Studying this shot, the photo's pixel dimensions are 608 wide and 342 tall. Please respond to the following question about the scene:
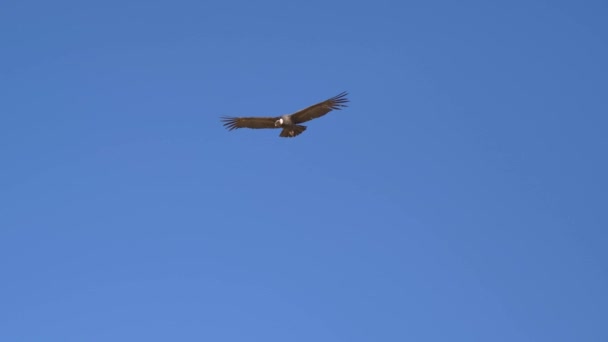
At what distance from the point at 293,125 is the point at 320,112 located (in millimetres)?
1249

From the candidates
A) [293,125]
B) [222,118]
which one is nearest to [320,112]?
[293,125]

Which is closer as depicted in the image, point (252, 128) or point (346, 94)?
point (346, 94)

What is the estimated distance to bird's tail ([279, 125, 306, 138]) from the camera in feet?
152

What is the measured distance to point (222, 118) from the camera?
48.8 m

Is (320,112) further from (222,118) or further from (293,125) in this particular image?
Answer: (222,118)

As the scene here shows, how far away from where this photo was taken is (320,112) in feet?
152

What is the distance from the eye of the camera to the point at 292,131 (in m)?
46.2

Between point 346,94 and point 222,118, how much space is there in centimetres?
616

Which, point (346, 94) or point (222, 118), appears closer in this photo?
point (346, 94)

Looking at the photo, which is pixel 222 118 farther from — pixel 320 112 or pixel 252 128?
pixel 320 112

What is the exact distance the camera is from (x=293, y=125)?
46375 mm

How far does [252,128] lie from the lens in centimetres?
4888

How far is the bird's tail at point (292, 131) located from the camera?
4619 cm

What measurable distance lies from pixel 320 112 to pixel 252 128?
12.6ft
